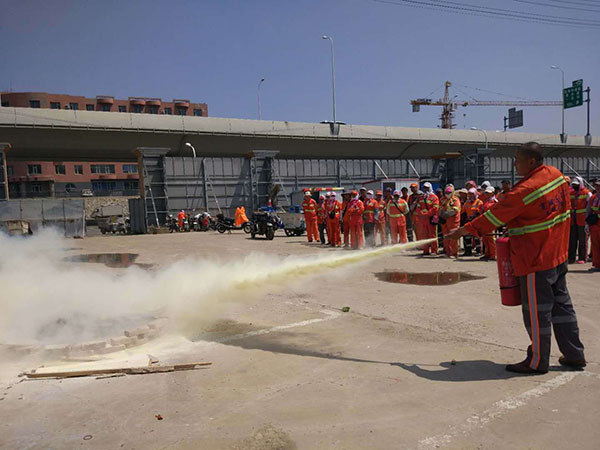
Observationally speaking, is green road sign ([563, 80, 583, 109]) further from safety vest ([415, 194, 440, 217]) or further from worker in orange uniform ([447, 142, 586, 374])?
worker in orange uniform ([447, 142, 586, 374])

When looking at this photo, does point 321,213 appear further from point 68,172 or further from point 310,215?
point 68,172

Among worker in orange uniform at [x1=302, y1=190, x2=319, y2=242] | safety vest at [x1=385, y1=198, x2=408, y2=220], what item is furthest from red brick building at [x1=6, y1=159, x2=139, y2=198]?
safety vest at [x1=385, y1=198, x2=408, y2=220]

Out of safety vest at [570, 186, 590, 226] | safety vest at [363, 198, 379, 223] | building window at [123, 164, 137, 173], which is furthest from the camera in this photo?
building window at [123, 164, 137, 173]

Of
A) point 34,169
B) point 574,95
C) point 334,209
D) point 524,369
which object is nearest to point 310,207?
point 334,209

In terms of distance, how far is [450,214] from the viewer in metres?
12.7

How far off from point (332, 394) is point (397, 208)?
11.5 m

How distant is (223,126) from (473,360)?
1556 inches

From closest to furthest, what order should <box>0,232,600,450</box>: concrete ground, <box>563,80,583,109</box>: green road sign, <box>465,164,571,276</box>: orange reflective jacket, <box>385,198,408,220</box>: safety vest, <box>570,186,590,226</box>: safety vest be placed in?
<box>0,232,600,450</box>: concrete ground
<box>465,164,571,276</box>: orange reflective jacket
<box>570,186,590,226</box>: safety vest
<box>385,198,408,220</box>: safety vest
<box>563,80,583,109</box>: green road sign

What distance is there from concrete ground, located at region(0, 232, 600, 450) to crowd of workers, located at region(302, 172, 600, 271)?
4228 mm

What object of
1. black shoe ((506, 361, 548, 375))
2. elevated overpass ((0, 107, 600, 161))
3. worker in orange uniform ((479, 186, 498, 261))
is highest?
elevated overpass ((0, 107, 600, 161))

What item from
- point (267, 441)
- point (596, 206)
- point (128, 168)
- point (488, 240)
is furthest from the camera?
point (128, 168)

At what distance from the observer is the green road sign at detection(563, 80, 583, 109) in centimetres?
4494

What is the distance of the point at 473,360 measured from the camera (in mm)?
4828

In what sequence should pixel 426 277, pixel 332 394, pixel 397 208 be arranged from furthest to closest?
pixel 397 208
pixel 426 277
pixel 332 394
